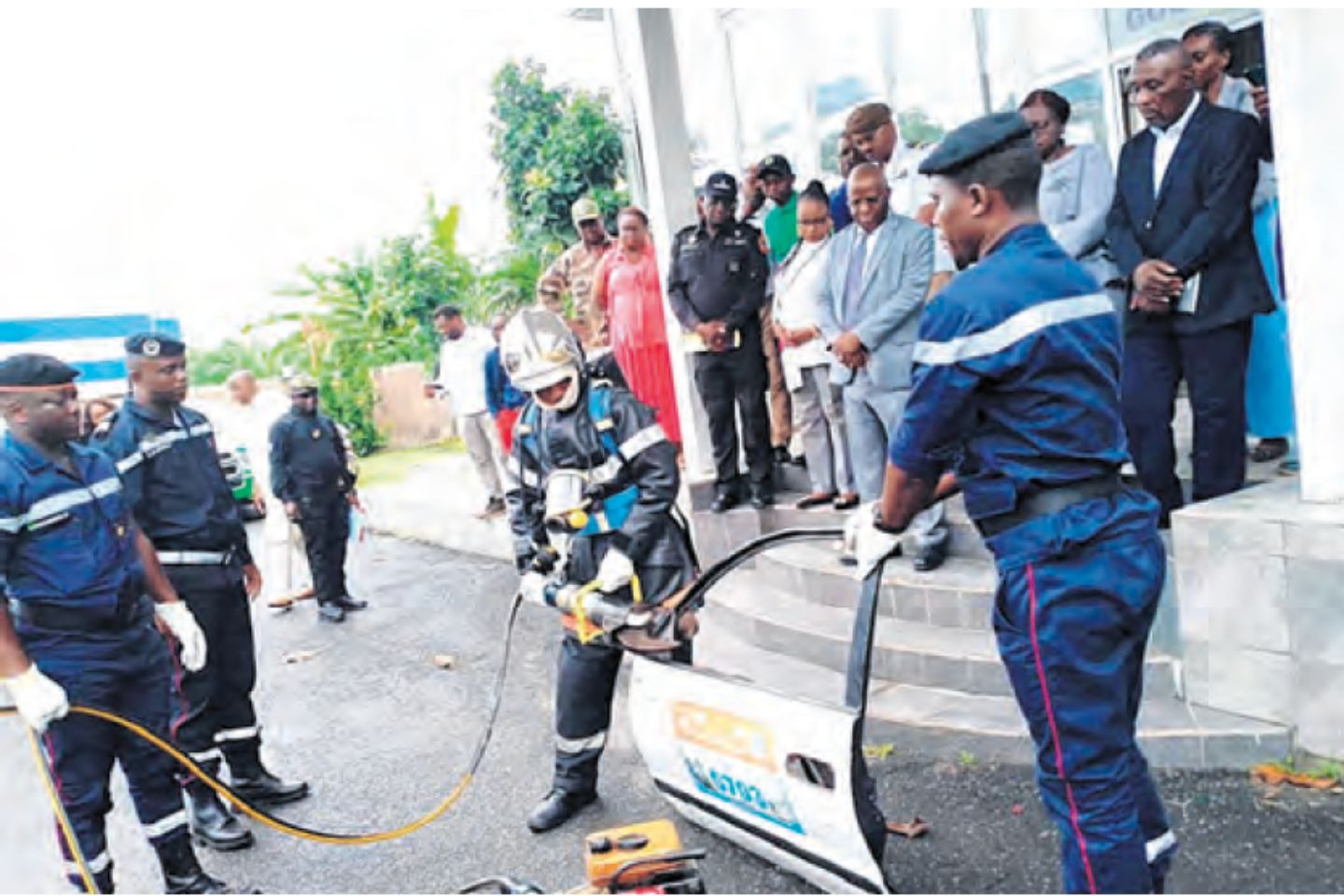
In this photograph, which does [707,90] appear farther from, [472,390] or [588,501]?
[588,501]

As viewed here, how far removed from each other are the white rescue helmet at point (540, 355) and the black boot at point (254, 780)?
7.43 feet

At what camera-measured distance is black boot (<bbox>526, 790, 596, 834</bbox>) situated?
428 centimetres

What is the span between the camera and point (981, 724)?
14.3 ft

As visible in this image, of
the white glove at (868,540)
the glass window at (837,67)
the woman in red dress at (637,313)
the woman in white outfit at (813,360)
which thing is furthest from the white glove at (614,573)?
the glass window at (837,67)

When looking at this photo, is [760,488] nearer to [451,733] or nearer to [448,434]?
[451,733]

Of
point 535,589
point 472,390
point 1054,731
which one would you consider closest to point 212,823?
point 535,589

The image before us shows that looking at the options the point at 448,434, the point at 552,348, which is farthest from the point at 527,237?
the point at 552,348

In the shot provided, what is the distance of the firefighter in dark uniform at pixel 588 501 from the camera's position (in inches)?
167

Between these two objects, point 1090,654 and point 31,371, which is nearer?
point 1090,654

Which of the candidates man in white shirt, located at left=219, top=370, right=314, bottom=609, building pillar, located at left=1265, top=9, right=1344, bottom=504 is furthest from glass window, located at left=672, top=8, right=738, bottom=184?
building pillar, located at left=1265, top=9, right=1344, bottom=504

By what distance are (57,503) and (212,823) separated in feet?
5.58

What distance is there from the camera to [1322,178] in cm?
371

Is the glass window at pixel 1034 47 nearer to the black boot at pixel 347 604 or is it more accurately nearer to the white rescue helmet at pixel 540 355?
the white rescue helmet at pixel 540 355

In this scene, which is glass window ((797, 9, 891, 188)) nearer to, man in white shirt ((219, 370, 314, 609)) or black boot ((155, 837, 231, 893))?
man in white shirt ((219, 370, 314, 609))
